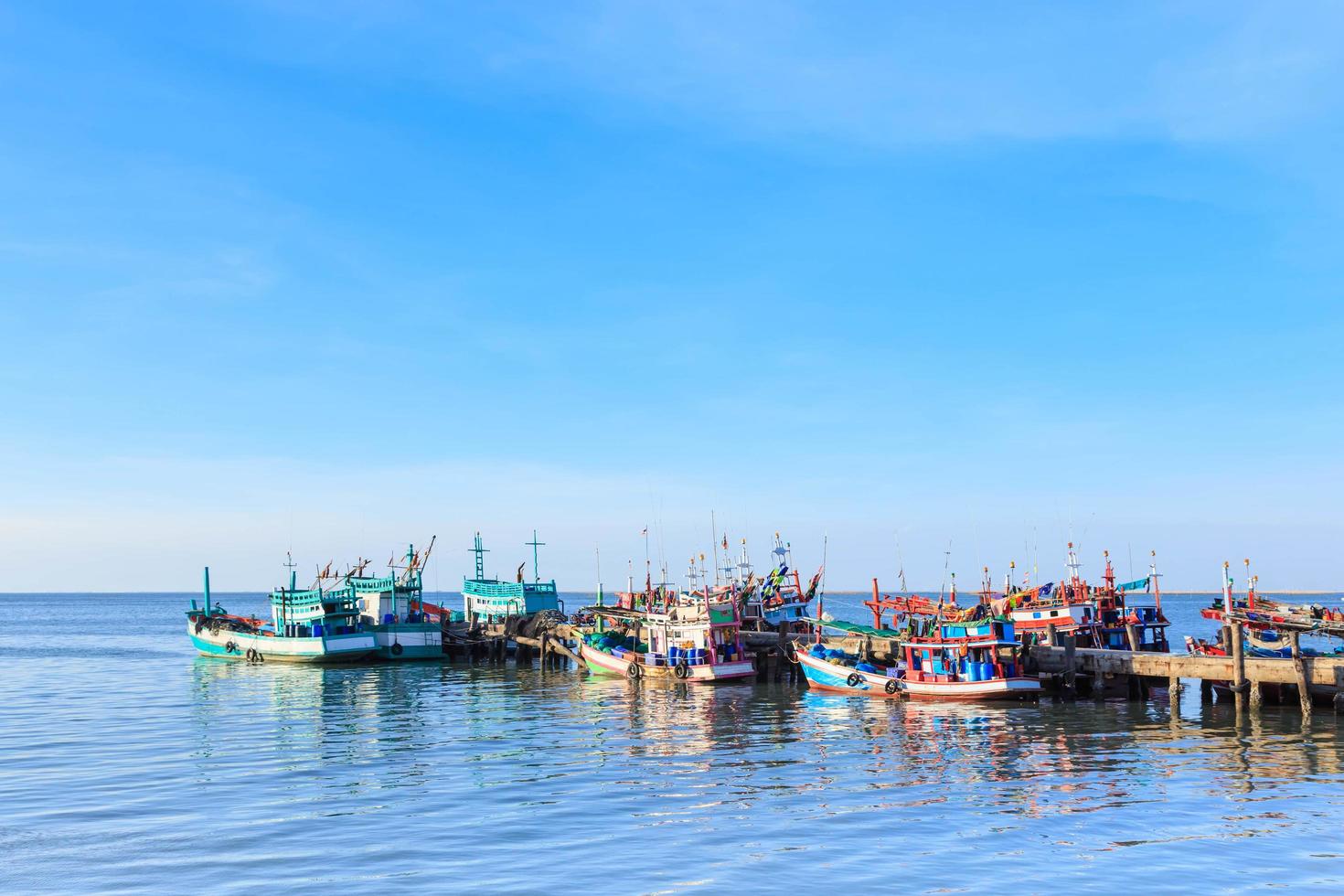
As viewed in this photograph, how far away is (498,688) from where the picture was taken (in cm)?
6994

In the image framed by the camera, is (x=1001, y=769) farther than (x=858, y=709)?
No

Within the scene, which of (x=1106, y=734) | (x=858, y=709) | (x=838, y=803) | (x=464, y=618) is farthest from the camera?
(x=464, y=618)

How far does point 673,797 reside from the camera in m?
32.5

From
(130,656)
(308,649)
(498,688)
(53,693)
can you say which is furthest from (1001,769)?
(130,656)

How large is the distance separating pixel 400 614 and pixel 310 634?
8.54 meters

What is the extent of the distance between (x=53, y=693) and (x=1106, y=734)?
62305mm

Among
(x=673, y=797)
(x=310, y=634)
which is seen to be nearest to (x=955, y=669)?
(x=673, y=797)

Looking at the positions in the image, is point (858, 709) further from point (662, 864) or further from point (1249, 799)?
point (662, 864)

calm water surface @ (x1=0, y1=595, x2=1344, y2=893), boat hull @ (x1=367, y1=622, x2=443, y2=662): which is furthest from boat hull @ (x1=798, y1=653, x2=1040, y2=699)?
boat hull @ (x1=367, y1=622, x2=443, y2=662)

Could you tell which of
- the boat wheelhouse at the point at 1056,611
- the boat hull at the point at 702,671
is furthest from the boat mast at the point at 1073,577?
the boat hull at the point at 702,671

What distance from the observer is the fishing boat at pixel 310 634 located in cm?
8856

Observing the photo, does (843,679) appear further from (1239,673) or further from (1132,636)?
(1239,673)

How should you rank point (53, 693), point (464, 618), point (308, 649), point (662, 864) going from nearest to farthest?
point (662, 864) < point (53, 693) < point (308, 649) < point (464, 618)

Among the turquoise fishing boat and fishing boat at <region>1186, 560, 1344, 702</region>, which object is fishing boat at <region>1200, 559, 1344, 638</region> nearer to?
fishing boat at <region>1186, 560, 1344, 702</region>
